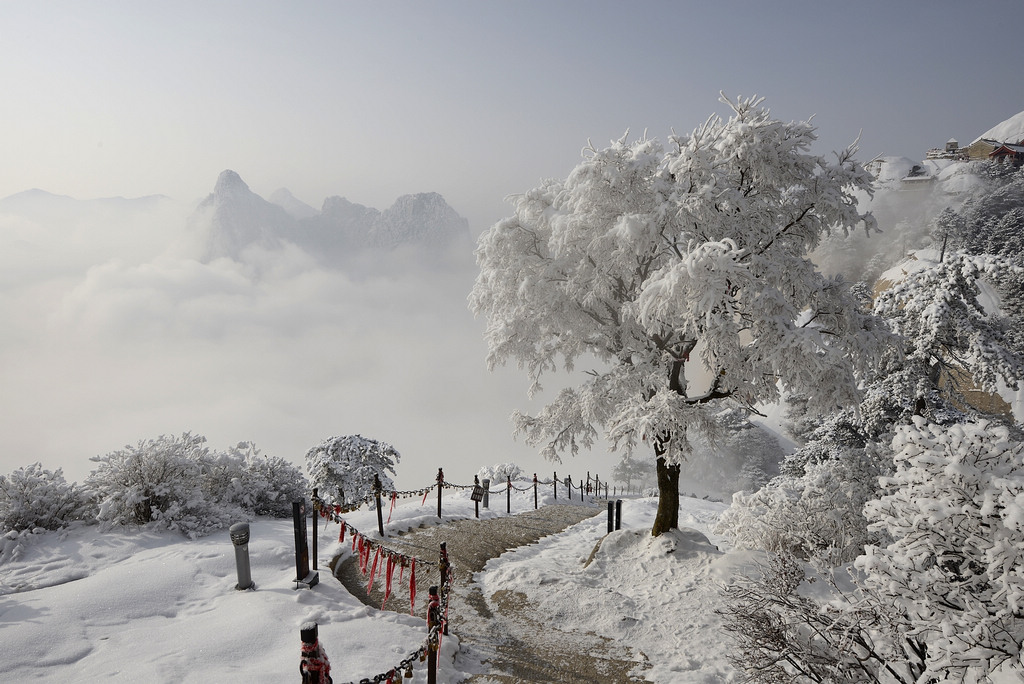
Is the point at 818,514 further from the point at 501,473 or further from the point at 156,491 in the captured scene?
the point at 501,473

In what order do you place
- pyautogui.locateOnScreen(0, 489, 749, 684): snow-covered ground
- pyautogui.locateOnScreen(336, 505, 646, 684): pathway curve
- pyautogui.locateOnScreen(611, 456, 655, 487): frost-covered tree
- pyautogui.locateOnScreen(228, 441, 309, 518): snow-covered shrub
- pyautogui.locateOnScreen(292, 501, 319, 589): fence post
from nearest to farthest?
pyautogui.locateOnScreen(0, 489, 749, 684): snow-covered ground → pyautogui.locateOnScreen(336, 505, 646, 684): pathway curve → pyautogui.locateOnScreen(292, 501, 319, 589): fence post → pyautogui.locateOnScreen(228, 441, 309, 518): snow-covered shrub → pyautogui.locateOnScreen(611, 456, 655, 487): frost-covered tree

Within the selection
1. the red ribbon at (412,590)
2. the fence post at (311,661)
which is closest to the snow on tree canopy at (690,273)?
the red ribbon at (412,590)

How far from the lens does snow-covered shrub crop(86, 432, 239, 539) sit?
11688 mm

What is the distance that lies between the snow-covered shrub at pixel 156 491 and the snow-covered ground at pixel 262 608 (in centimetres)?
44

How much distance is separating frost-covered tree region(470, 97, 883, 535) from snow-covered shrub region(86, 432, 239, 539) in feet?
29.2

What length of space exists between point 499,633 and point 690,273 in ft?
22.7

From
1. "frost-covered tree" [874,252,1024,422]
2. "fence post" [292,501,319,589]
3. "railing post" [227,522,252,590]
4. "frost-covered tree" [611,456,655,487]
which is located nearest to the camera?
"railing post" [227,522,252,590]

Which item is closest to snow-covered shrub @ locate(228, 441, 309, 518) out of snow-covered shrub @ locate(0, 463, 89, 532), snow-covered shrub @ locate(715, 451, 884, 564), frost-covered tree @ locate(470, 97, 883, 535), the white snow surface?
snow-covered shrub @ locate(0, 463, 89, 532)

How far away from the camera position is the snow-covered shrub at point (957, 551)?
3.91 metres

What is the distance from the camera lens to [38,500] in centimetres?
1122

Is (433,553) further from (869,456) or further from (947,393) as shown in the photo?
(947,393)

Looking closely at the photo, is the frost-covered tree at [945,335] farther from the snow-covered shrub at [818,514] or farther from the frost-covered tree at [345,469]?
the frost-covered tree at [345,469]

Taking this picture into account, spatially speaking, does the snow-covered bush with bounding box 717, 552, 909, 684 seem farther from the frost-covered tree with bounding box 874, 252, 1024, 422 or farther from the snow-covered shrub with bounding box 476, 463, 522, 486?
the snow-covered shrub with bounding box 476, 463, 522, 486

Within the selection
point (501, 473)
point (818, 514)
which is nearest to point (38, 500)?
point (818, 514)
